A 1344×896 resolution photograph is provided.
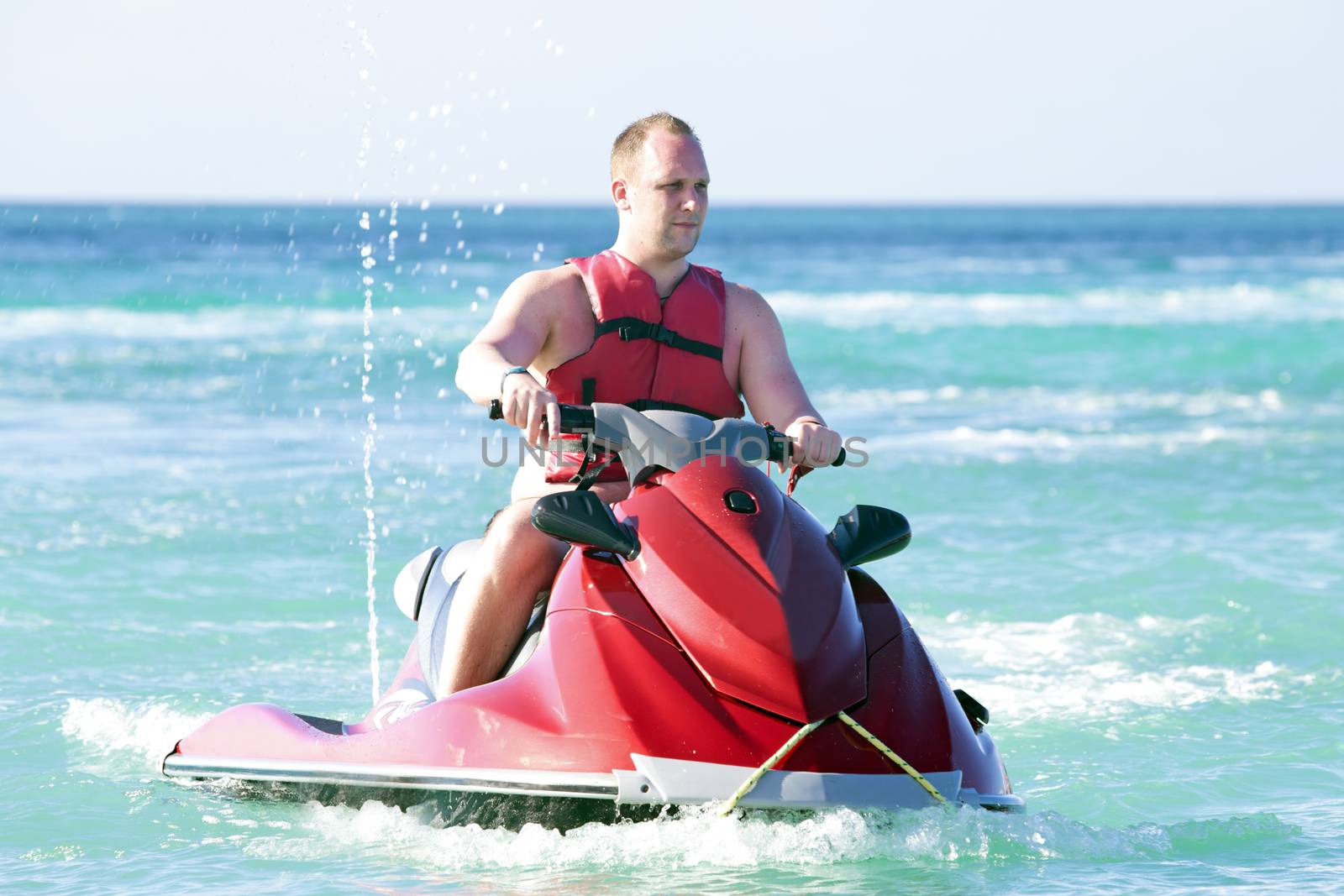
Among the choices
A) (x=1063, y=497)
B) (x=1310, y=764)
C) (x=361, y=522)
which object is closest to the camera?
(x=1310, y=764)

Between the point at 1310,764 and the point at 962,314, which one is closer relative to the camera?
the point at 1310,764

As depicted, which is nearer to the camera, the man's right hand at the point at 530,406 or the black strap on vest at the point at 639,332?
the man's right hand at the point at 530,406

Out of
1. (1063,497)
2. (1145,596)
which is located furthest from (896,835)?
(1063,497)

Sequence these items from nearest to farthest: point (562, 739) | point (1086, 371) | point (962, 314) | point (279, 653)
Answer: point (562, 739) → point (279, 653) → point (1086, 371) → point (962, 314)

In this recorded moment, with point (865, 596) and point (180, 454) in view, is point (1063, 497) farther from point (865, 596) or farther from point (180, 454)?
point (865, 596)

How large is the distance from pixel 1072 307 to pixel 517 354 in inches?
916

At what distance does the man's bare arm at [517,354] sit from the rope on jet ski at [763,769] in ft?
2.57

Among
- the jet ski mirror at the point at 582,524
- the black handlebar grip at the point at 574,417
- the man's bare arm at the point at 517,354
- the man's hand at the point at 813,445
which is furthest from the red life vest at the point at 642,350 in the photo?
the jet ski mirror at the point at 582,524

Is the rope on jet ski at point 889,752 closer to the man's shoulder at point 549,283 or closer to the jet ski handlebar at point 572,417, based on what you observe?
the jet ski handlebar at point 572,417

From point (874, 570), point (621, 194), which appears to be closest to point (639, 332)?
point (621, 194)

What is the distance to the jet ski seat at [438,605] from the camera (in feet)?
12.2

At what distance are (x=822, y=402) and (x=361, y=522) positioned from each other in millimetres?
6505

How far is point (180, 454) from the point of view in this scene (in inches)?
416

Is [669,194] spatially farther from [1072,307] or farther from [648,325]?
[1072,307]
